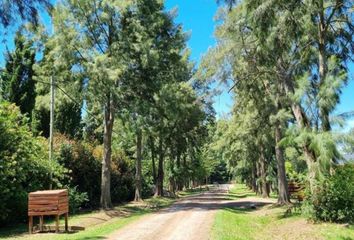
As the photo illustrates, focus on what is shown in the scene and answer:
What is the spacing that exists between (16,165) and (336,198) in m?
12.6

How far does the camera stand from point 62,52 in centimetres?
2559

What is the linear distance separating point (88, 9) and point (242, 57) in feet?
31.4

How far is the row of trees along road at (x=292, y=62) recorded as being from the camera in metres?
15.7

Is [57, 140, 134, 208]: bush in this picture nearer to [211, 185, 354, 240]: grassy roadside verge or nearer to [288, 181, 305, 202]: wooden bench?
[211, 185, 354, 240]: grassy roadside verge

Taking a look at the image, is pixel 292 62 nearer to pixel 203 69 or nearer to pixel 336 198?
pixel 203 69

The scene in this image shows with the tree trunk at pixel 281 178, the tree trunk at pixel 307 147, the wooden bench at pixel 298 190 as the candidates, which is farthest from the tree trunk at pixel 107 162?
the tree trunk at pixel 307 147

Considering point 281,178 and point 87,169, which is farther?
point 87,169

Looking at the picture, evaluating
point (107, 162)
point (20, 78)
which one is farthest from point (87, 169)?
point (20, 78)

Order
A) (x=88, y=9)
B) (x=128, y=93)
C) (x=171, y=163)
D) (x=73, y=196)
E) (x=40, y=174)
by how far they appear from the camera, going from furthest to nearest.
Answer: (x=171, y=163), (x=128, y=93), (x=88, y=9), (x=73, y=196), (x=40, y=174)

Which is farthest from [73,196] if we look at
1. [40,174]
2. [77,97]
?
[77,97]

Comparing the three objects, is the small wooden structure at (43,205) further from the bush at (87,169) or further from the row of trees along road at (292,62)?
the row of trees along road at (292,62)

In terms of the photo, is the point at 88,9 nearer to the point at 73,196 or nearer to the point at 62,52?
the point at 62,52

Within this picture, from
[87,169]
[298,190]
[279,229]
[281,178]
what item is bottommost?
[279,229]

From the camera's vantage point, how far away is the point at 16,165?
61.4 ft
